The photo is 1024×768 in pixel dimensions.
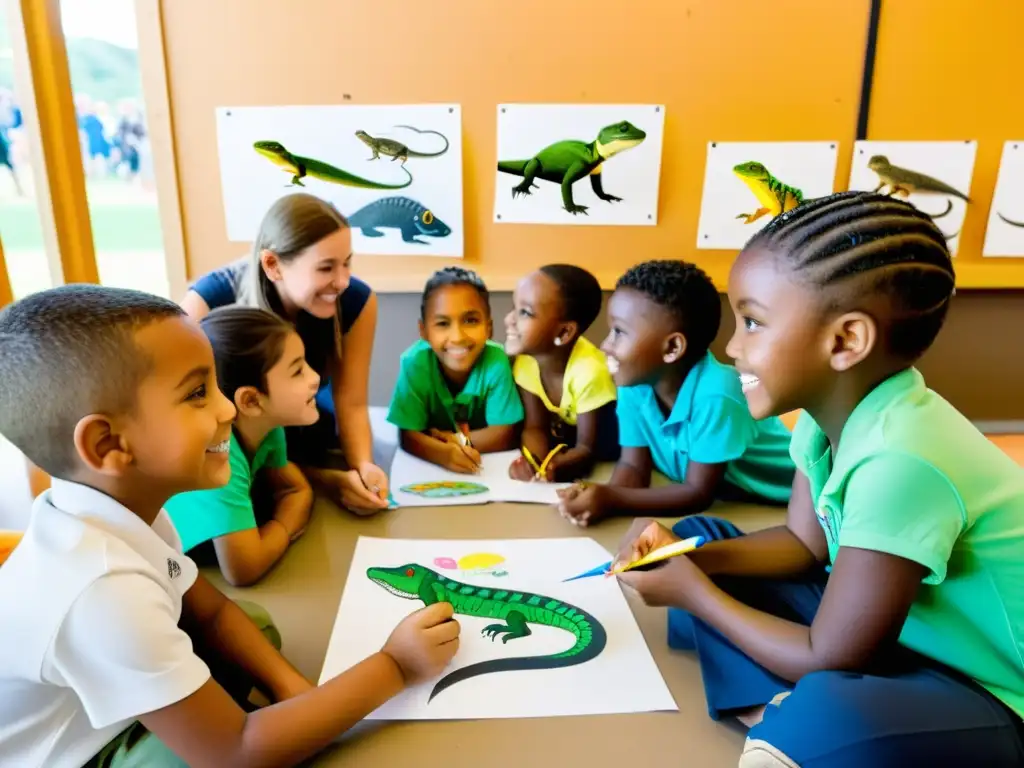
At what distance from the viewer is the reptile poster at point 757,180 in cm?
153

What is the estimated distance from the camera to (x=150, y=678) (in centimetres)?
48

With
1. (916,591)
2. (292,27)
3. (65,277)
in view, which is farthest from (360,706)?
(292,27)

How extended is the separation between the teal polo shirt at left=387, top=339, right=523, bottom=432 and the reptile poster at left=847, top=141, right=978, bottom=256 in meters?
0.94

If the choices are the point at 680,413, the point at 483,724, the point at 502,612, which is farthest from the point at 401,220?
the point at 483,724

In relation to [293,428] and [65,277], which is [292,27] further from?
[293,428]

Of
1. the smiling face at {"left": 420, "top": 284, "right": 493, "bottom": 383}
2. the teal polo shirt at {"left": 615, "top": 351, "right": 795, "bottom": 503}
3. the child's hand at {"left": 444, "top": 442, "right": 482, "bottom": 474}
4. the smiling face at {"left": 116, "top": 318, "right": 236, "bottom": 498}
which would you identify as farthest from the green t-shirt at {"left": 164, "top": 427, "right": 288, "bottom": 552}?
the teal polo shirt at {"left": 615, "top": 351, "right": 795, "bottom": 503}

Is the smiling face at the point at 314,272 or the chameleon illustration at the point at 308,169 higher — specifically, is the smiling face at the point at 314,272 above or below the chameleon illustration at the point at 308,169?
below

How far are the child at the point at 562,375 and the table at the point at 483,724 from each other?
0.28m

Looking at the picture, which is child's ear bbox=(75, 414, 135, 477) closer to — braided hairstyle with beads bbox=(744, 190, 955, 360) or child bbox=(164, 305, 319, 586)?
child bbox=(164, 305, 319, 586)

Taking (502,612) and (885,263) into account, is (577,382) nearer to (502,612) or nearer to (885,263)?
(502,612)

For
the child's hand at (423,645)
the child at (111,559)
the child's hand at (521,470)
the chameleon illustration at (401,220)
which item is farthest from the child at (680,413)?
the chameleon illustration at (401,220)

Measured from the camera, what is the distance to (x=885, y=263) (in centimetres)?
55

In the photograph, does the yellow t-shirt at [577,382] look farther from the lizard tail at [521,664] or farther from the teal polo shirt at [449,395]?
the lizard tail at [521,664]

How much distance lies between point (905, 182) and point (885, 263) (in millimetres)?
1215
